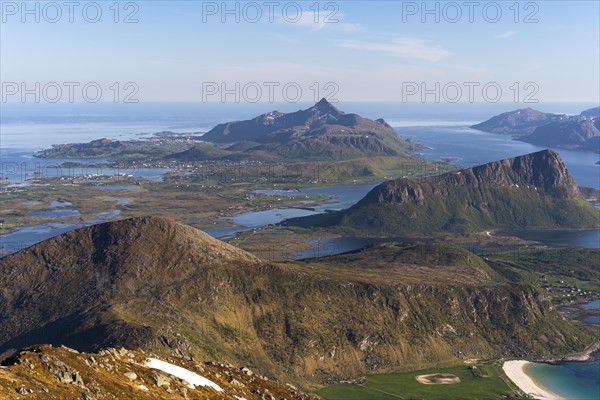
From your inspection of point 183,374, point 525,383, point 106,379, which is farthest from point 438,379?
point 106,379

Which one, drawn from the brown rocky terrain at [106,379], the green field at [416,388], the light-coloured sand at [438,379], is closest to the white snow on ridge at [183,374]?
the brown rocky terrain at [106,379]

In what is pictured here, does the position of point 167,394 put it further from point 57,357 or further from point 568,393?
point 568,393

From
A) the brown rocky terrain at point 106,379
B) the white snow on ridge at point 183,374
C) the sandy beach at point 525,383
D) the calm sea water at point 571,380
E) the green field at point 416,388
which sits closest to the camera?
the brown rocky terrain at point 106,379

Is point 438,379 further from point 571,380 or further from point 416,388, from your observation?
point 571,380

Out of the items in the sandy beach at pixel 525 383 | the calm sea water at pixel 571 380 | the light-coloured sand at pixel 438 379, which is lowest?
the calm sea water at pixel 571 380

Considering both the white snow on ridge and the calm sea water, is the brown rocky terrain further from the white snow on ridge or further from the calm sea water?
the calm sea water

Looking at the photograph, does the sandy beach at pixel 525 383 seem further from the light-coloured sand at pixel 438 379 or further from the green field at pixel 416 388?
the light-coloured sand at pixel 438 379

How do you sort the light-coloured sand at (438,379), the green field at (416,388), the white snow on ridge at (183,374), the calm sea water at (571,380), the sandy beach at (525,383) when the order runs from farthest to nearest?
the light-coloured sand at (438,379) < the calm sea water at (571,380) < the sandy beach at (525,383) < the green field at (416,388) < the white snow on ridge at (183,374)
